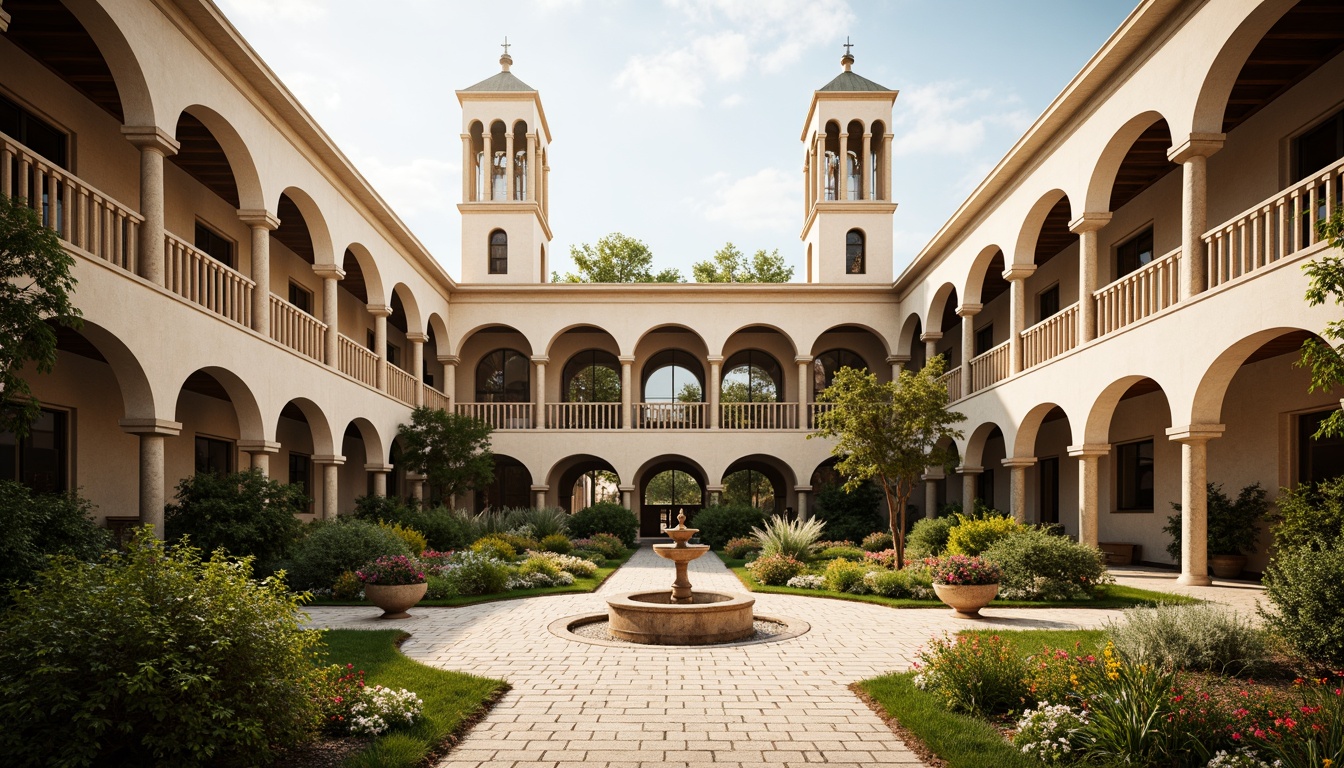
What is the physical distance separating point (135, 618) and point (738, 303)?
2368 centimetres

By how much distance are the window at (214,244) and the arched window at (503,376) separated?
526 inches

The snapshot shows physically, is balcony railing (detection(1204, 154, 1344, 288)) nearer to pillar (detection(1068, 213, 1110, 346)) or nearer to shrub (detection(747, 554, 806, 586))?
pillar (detection(1068, 213, 1110, 346))

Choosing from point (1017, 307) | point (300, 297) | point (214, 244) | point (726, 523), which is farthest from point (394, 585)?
point (726, 523)

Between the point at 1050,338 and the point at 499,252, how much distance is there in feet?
67.6

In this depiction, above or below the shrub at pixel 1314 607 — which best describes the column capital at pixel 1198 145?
above

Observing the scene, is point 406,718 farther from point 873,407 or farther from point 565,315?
point 565,315

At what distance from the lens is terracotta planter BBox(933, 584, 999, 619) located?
1134 cm

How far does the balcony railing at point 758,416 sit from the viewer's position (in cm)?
2762

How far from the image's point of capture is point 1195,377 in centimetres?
1220

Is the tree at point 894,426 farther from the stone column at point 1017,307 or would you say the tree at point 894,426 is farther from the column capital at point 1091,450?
the stone column at point 1017,307

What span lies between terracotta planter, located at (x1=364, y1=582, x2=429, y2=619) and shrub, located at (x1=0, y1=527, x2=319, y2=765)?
6.19 meters

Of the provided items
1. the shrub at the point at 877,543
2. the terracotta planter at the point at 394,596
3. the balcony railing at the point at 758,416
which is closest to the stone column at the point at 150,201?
the terracotta planter at the point at 394,596

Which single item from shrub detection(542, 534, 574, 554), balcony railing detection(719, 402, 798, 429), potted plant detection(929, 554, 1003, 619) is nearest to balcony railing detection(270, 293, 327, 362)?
shrub detection(542, 534, 574, 554)

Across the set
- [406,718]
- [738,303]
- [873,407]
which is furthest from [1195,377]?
[738,303]
